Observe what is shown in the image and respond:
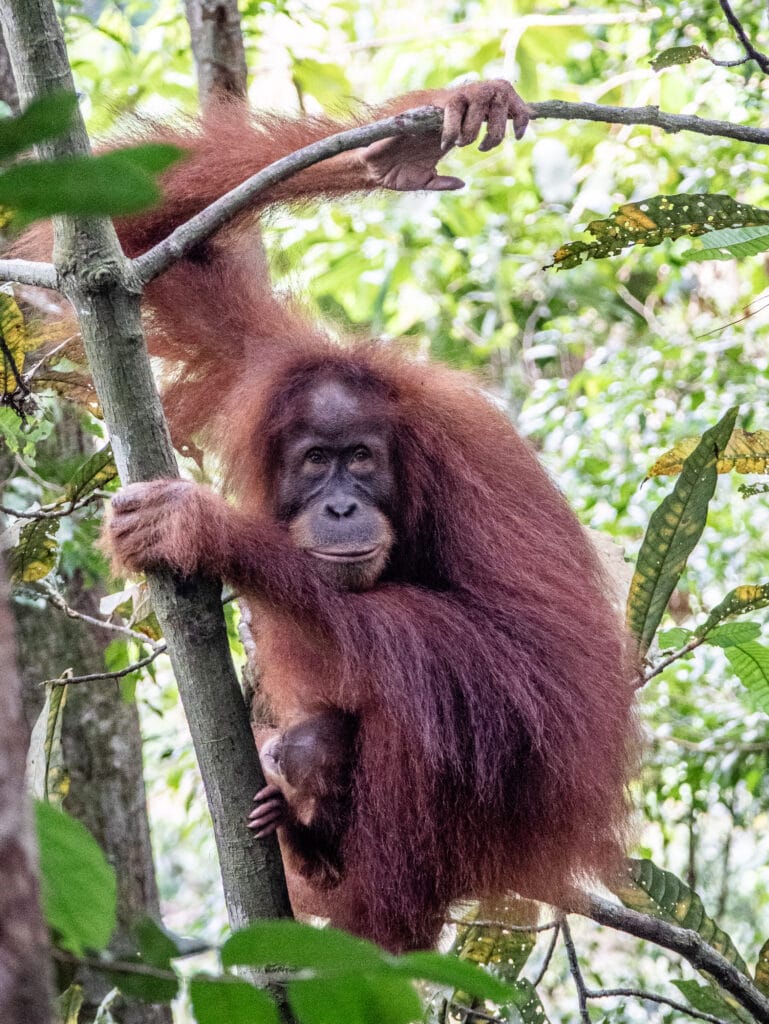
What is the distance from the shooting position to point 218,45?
136 inches

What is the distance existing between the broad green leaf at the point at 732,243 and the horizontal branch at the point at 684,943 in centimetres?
135

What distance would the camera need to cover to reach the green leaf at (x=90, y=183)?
0.46m

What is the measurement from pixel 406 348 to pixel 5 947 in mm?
2624

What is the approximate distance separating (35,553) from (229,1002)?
7.13 feet

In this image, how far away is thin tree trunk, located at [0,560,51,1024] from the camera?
17.6 inches

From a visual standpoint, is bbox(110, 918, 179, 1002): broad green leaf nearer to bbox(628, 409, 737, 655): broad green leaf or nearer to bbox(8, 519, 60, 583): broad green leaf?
bbox(628, 409, 737, 655): broad green leaf

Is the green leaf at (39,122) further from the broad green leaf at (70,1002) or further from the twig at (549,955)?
the twig at (549,955)

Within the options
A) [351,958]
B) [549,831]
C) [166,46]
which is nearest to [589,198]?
[166,46]

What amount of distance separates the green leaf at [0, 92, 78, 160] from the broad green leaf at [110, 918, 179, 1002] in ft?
1.41

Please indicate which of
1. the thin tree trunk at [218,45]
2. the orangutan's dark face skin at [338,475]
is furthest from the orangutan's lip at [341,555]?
the thin tree trunk at [218,45]

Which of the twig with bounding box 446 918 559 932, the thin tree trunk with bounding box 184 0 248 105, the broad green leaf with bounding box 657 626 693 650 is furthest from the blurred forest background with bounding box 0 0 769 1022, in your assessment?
the twig with bounding box 446 918 559 932

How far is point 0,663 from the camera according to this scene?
0.45 metres

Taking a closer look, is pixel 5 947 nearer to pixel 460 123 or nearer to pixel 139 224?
pixel 460 123

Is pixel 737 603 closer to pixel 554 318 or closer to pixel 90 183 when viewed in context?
pixel 90 183
